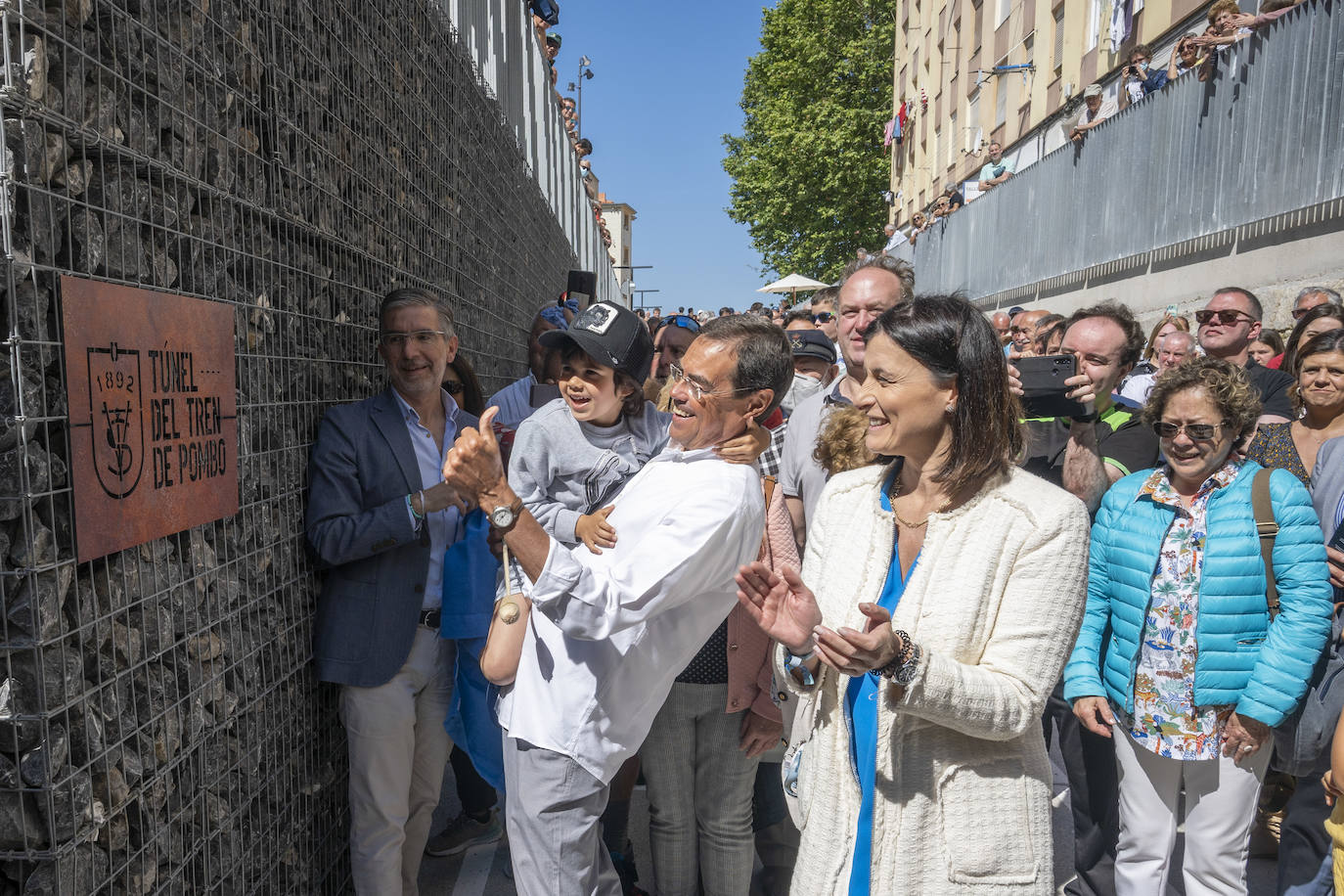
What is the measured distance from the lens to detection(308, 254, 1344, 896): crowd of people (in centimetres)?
200

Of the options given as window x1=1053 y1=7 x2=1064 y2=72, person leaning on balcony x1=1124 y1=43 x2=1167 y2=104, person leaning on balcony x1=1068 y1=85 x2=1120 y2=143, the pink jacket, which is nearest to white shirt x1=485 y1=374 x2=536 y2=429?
the pink jacket

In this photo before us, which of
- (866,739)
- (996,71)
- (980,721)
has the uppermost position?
(996,71)

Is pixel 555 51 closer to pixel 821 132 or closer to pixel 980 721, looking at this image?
pixel 980 721

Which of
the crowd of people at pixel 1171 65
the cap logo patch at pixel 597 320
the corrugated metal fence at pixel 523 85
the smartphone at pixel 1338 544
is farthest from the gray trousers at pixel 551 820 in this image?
the crowd of people at pixel 1171 65

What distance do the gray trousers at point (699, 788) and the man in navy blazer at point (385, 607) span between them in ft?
2.65

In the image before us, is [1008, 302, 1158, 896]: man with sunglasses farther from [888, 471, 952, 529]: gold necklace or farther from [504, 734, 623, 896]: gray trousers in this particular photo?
[504, 734, 623, 896]: gray trousers

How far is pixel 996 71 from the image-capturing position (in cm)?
2114

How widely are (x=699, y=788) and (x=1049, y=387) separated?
1938mm

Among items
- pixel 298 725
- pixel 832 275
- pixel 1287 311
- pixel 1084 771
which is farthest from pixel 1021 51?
pixel 298 725

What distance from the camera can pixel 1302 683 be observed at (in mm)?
2875

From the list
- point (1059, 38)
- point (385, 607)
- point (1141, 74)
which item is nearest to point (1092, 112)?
point (1141, 74)

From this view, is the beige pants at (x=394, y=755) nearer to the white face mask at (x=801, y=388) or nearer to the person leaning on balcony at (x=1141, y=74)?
the white face mask at (x=801, y=388)

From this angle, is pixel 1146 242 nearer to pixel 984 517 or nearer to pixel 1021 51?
pixel 984 517

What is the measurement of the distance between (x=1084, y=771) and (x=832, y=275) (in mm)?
30203
